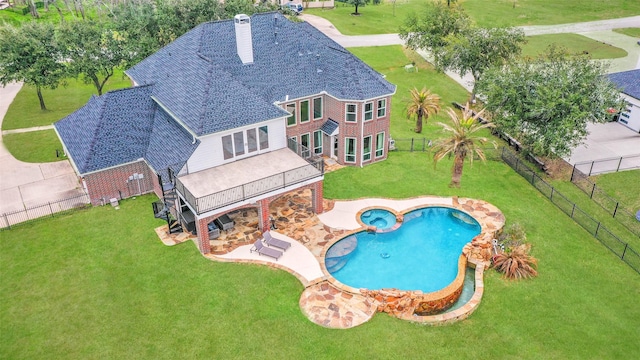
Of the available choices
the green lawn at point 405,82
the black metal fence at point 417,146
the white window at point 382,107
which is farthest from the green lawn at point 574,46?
the white window at point 382,107

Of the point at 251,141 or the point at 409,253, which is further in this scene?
the point at 251,141

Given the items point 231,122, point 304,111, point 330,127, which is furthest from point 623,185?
point 231,122

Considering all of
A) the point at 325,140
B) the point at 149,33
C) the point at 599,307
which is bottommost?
the point at 599,307

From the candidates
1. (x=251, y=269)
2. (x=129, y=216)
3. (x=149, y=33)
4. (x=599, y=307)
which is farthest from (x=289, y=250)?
(x=149, y=33)

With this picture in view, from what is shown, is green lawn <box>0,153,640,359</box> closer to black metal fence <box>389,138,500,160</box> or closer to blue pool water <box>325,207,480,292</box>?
Answer: blue pool water <box>325,207,480,292</box>

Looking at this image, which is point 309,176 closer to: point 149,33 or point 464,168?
point 464,168

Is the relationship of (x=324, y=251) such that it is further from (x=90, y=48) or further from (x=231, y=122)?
(x=90, y=48)

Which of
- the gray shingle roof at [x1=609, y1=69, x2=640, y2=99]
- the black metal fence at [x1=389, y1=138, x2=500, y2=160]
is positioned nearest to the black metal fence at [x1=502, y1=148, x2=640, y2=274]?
the black metal fence at [x1=389, y1=138, x2=500, y2=160]

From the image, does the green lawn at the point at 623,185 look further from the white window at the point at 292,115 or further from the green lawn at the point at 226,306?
the white window at the point at 292,115
